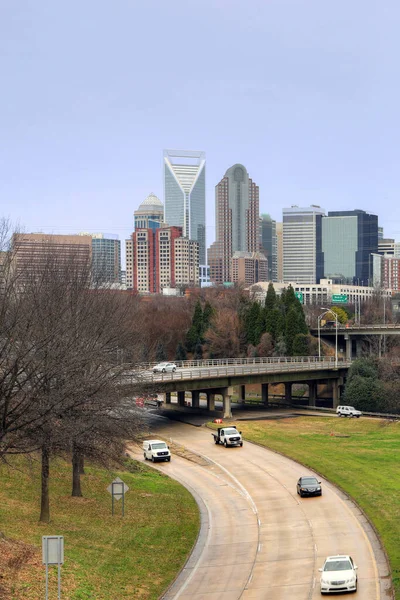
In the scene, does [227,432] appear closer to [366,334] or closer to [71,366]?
[71,366]

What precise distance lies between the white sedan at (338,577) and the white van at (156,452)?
32674 mm

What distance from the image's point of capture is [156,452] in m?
62.3

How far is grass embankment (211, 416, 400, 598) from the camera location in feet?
138

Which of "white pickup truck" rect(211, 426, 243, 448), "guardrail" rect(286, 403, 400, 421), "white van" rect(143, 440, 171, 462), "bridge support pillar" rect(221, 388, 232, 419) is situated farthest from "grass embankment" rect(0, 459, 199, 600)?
"guardrail" rect(286, 403, 400, 421)

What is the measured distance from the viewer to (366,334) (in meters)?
133

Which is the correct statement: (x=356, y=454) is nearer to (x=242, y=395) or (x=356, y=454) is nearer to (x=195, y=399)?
(x=195, y=399)

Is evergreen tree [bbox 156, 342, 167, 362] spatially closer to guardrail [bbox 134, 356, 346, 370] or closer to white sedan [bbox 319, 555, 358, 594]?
guardrail [bbox 134, 356, 346, 370]

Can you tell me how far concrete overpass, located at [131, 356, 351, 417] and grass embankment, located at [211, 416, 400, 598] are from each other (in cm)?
648

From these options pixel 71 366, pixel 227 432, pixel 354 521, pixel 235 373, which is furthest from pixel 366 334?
pixel 71 366

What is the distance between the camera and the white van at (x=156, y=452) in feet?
204

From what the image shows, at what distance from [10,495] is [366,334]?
9891 cm

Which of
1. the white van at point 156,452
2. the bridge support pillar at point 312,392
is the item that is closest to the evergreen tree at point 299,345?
the bridge support pillar at point 312,392

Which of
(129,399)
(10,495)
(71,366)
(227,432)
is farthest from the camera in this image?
(227,432)

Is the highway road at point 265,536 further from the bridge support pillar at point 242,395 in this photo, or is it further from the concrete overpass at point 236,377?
the bridge support pillar at point 242,395
